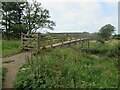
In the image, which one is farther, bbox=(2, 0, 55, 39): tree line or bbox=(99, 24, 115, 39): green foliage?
bbox=(99, 24, 115, 39): green foliage

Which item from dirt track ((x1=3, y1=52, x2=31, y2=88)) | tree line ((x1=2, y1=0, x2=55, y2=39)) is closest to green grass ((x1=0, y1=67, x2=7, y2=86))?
dirt track ((x1=3, y1=52, x2=31, y2=88))

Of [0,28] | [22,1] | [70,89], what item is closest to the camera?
[70,89]

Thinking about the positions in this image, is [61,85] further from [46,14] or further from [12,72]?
[46,14]

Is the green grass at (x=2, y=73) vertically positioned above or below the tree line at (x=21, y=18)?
below

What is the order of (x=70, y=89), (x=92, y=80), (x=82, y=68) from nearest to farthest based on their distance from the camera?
1. (x=70, y=89)
2. (x=92, y=80)
3. (x=82, y=68)

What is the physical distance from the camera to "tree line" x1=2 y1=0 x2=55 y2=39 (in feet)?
112

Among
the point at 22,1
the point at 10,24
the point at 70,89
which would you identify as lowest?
the point at 70,89

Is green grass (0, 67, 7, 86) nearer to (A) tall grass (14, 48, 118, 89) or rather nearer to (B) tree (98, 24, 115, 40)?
(A) tall grass (14, 48, 118, 89)

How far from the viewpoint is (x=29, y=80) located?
12.4m

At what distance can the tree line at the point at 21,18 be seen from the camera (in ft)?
112

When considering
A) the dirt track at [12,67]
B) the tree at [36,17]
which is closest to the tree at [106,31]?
the tree at [36,17]

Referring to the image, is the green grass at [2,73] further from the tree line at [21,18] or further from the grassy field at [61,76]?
the tree line at [21,18]

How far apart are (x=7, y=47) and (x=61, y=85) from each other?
12.1 metres

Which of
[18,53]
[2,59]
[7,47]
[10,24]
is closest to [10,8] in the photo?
[10,24]
